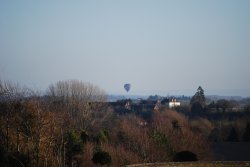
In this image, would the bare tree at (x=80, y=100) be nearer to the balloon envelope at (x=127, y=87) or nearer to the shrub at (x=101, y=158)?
the shrub at (x=101, y=158)

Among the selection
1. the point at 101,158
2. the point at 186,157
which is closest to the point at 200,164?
the point at 186,157

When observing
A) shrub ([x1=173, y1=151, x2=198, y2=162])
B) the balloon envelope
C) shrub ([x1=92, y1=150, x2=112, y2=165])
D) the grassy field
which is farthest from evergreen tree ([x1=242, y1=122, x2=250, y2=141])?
the balloon envelope

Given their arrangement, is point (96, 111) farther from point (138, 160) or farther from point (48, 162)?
point (48, 162)

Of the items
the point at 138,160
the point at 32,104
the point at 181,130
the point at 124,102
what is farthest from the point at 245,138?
the point at 124,102

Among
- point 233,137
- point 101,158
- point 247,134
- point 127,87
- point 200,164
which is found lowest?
point 233,137

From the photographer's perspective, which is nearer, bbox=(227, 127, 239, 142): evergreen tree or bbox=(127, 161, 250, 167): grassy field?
bbox=(127, 161, 250, 167): grassy field

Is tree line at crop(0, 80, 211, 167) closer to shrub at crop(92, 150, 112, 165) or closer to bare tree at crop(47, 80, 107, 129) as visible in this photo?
shrub at crop(92, 150, 112, 165)

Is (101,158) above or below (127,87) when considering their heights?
below

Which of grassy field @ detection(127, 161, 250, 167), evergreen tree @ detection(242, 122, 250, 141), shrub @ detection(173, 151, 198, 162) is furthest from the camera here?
evergreen tree @ detection(242, 122, 250, 141)

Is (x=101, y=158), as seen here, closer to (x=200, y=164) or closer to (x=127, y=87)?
(x=200, y=164)

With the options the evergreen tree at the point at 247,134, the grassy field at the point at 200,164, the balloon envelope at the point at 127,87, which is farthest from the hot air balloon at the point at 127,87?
the grassy field at the point at 200,164

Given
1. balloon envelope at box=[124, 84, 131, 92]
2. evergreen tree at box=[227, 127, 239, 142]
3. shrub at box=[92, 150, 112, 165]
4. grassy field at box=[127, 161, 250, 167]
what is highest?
balloon envelope at box=[124, 84, 131, 92]

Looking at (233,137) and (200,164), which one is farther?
(233,137)

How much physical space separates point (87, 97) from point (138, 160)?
94.0ft
